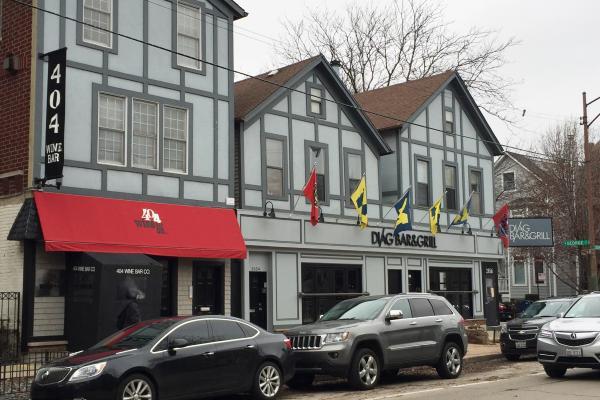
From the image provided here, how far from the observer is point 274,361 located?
12766 millimetres

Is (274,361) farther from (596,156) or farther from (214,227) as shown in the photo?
(596,156)

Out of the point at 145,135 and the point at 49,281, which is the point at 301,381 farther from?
the point at 145,135

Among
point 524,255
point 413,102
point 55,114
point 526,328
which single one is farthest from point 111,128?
point 524,255

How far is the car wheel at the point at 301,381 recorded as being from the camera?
1409 cm

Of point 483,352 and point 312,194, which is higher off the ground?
point 312,194

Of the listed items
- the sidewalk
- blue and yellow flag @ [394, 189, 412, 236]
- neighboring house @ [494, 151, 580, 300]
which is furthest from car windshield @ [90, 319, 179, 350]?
neighboring house @ [494, 151, 580, 300]

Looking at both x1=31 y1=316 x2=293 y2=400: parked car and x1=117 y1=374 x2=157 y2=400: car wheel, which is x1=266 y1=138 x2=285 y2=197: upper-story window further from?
x1=117 y1=374 x2=157 y2=400: car wheel

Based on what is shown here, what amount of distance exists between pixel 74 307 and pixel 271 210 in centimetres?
674

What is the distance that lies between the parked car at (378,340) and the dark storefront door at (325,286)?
769 cm

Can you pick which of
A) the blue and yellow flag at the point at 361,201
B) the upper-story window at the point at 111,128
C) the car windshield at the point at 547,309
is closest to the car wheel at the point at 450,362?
the car windshield at the point at 547,309

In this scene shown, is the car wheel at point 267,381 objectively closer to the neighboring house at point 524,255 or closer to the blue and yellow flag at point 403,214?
the blue and yellow flag at point 403,214

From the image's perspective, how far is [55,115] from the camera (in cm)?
1680

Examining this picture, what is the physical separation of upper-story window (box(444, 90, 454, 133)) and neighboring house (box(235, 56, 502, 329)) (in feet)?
0.18

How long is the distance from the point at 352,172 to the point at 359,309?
35.2 feet
